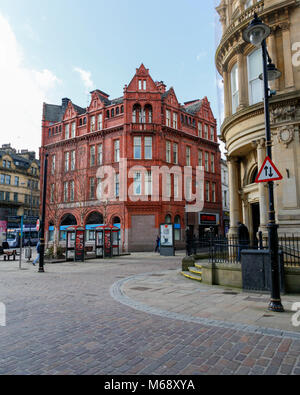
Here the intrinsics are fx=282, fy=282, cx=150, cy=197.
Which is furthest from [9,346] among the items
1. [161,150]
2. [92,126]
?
[92,126]

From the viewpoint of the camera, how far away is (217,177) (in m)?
42.6

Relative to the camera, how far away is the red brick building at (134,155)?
32.0 metres

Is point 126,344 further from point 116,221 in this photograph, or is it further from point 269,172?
point 116,221

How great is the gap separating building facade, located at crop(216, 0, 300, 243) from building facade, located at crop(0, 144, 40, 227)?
2002 inches

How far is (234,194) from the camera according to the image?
48.7ft

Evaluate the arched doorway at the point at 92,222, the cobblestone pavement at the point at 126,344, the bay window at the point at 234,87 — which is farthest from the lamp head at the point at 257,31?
the arched doorway at the point at 92,222

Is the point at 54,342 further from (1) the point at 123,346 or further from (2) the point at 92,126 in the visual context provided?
(2) the point at 92,126

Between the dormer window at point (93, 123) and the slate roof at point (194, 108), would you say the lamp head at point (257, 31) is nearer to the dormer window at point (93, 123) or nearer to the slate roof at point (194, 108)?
the dormer window at point (93, 123)

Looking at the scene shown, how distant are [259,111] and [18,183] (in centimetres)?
5752

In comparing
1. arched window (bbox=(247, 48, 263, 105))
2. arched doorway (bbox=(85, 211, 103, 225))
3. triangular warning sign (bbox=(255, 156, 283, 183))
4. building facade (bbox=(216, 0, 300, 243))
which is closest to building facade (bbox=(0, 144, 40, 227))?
arched doorway (bbox=(85, 211, 103, 225))

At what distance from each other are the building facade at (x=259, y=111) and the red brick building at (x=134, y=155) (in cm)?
1745

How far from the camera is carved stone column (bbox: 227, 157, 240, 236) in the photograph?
1466 cm
